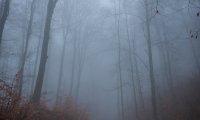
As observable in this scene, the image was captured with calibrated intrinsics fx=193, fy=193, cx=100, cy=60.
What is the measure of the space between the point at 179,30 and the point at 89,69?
66.9 feet

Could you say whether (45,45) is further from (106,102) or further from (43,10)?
(106,102)

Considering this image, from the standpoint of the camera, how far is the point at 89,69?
42812 mm

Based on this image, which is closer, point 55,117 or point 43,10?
point 55,117

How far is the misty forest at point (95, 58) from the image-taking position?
970 cm

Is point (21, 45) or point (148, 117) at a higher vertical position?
point (21, 45)

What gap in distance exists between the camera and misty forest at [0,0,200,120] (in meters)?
9.70

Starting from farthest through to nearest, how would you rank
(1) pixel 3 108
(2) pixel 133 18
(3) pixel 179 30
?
(3) pixel 179 30 → (2) pixel 133 18 → (1) pixel 3 108

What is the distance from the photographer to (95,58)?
145ft

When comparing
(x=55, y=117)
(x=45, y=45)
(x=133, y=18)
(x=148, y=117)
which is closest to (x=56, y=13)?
(x=133, y=18)

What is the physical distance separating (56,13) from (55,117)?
17206 mm

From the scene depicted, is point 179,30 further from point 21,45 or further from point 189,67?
point 21,45

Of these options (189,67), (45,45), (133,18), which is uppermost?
(133,18)

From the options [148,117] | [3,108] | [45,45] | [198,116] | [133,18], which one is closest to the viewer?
[3,108]

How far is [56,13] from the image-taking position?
23375mm
